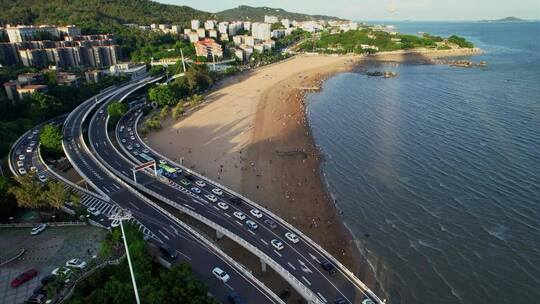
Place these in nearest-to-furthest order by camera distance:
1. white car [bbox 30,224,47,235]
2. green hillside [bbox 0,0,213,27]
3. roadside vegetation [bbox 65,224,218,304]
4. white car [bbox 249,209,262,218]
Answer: roadside vegetation [bbox 65,224,218,304] < white car [bbox 30,224,47,235] < white car [bbox 249,209,262,218] < green hillside [bbox 0,0,213,27]

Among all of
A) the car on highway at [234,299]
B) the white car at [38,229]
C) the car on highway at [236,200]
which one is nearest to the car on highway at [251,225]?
the car on highway at [236,200]

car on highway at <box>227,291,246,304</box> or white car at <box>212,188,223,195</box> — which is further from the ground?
car on highway at <box>227,291,246,304</box>

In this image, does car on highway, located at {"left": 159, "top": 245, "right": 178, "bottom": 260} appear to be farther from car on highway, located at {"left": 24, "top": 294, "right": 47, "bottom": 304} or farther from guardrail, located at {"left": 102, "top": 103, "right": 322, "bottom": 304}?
car on highway, located at {"left": 24, "top": 294, "right": 47, "bottom": 304}

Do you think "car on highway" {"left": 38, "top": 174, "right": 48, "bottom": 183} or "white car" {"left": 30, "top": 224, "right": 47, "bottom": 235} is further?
"car on highway" {"left": 38, "top": 174, "right": 48, "bottom": 183}

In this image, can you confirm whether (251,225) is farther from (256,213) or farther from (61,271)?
(61,271)

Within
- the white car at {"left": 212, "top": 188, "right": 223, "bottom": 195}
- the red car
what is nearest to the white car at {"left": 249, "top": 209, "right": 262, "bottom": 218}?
the white car at {"left": 212, "top": 188, "right": 223, "bottom": 195}

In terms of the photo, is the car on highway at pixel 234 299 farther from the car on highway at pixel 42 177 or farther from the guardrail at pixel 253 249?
the car on highway at pixel 42 177

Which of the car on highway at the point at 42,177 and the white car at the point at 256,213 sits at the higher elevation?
the white car at the point at 256,213
